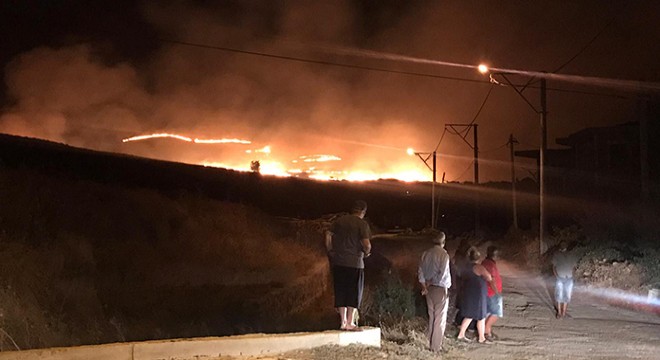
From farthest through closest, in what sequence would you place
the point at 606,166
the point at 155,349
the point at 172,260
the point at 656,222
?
the point at 606,166, the point at 656,222, the point at 172,260, the point at 155,349

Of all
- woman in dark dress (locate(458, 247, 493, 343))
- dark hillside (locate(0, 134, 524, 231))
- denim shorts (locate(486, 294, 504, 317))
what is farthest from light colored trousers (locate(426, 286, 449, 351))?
dark hillside (locate(0, 134, 524, 231))

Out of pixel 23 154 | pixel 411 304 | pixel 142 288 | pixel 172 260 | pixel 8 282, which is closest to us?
pixel 8 282

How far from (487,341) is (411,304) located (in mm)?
1632

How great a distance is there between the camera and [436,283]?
873 cm

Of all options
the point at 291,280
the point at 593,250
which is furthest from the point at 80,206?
the point at 593,250

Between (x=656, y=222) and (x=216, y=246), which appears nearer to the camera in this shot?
(x=216, y=246)

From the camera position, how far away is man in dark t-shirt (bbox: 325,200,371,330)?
8523mm

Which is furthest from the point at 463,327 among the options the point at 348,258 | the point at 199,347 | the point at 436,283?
the point at 199,347

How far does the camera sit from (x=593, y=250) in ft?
65.2

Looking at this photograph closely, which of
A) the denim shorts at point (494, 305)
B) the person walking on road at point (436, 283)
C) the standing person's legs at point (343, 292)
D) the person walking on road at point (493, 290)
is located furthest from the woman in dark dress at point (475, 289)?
the standing person's legs at point (343, 292)

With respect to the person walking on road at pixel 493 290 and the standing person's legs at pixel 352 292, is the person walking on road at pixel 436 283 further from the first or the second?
the person walking on road at pixel 493 290

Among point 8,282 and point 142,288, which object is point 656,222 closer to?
point 142,288

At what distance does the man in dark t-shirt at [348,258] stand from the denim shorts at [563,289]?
232 inches

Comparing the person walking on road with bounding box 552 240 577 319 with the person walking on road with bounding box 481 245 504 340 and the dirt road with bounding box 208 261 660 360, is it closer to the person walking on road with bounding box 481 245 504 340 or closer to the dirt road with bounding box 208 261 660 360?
the dirt road with bounding box 208 261 660 360
